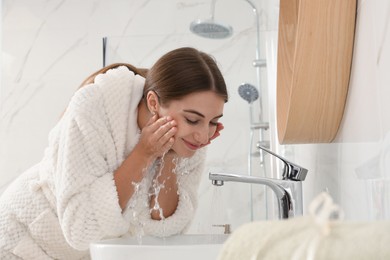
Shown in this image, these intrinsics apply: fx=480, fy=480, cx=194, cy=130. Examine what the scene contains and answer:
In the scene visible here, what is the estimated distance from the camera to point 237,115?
1.82 m

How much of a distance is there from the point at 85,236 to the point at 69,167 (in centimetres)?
13

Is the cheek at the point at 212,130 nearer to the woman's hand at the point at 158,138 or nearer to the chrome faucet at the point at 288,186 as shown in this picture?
the woman's hand at the point at 158,138

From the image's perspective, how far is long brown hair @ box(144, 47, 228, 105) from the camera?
3.12ft

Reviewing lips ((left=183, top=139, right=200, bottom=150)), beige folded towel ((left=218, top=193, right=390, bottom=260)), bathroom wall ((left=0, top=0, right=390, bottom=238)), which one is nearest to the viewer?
beige folded towel ((left=218, top=193, right=390, bottom=260))

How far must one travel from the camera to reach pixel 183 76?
958 mm

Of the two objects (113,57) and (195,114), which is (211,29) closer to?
(113,57)

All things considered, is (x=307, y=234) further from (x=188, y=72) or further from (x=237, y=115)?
Result: (x=237, y=115)

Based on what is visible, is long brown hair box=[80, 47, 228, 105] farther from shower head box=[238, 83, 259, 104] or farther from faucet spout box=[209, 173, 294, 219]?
shower head box=[238, 83, 259, 104]

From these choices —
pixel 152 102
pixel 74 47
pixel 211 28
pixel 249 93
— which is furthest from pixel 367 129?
pixel 74 47

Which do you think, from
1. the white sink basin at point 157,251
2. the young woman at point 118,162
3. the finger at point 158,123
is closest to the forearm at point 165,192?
the young woman at point 118,162

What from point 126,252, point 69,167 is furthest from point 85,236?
point 126,252

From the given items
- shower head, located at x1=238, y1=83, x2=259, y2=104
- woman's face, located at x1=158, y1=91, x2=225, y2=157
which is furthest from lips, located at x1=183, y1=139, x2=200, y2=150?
shower head, located at x1=238, y1=83, x2=259, y2=104

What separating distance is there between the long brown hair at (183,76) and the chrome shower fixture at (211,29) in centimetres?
94

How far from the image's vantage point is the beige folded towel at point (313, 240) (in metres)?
0.19
